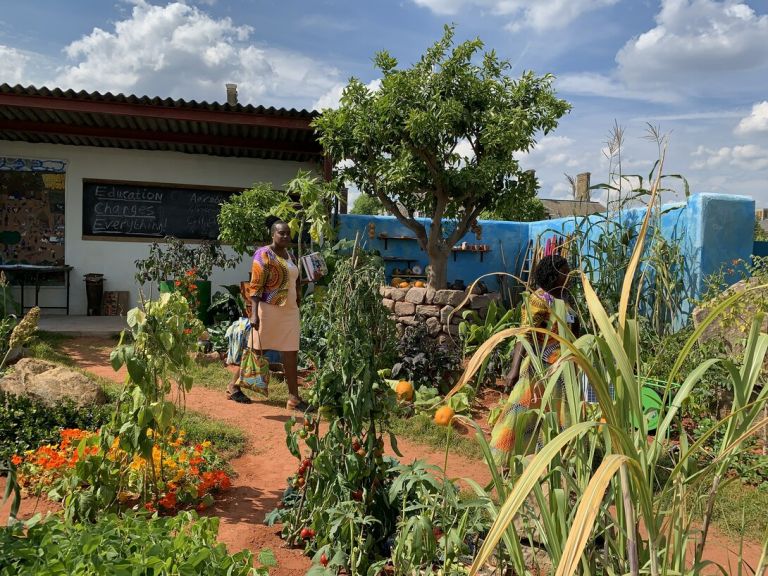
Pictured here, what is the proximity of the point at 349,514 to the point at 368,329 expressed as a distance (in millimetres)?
787

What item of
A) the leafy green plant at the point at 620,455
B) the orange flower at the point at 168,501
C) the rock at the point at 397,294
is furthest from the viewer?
the rock at the point at 397,294

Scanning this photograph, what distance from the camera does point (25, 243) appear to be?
8.93m

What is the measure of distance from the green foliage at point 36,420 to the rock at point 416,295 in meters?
3.44

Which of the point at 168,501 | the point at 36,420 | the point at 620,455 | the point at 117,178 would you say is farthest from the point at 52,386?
the point at 117,178

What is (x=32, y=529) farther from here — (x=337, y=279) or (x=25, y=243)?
(x=25, y=243)

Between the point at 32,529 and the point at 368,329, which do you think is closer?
the point at 32,529

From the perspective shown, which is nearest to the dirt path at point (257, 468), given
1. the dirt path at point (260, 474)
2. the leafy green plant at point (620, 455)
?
the dirt path at point (260, 474)

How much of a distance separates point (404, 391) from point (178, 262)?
4504 mm

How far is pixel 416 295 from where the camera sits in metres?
6.78

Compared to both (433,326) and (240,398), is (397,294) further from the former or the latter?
(240,398)

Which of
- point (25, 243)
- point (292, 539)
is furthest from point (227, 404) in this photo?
point (25, 243)

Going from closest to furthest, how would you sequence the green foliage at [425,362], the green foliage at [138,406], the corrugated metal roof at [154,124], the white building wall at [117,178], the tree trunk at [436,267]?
the green foliage at [138,406] → the green foliage at [425,362] → the tree trunk at [436,267] → the corrugated metal roof at [154,124] → the white building wall at [117,178]

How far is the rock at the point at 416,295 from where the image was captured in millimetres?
6736

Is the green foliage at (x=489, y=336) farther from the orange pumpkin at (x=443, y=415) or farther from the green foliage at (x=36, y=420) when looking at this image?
the green foliage at (x=36, y=420)
